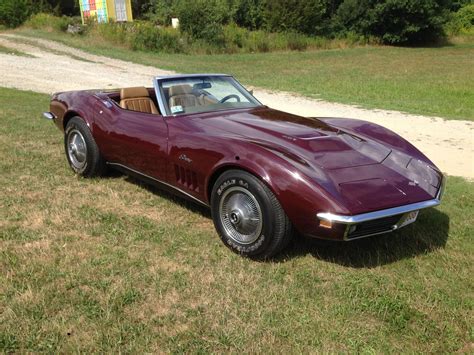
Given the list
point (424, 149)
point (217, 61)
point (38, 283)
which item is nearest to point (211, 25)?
point (217, 61)

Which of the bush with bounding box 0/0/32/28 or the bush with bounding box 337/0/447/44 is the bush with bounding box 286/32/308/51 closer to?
the bush with bounding box 337/0/447/44

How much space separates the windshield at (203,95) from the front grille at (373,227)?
Result: 1964 millimetres

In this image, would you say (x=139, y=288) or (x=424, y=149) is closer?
(x=139, y=288)

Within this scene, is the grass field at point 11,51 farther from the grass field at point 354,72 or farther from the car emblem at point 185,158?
the car emblem at point 185,158

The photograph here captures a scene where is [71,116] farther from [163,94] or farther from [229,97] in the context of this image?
[229,97]

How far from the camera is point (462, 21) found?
45.3m

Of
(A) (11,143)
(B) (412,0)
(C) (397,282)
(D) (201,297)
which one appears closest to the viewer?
(D) (201,297)

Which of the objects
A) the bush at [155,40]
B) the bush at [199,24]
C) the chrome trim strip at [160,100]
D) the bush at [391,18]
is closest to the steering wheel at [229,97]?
the chrome trim strip at [160,100]

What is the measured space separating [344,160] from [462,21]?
160 ft

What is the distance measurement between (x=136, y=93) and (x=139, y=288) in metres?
2.73

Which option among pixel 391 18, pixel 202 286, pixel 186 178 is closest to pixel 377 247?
pixel 202 286

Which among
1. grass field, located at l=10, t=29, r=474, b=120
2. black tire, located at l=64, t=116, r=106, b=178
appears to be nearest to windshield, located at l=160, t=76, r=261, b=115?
black tire, located at l=64, t=116, r=106, b=178

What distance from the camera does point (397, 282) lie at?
10.7 feet

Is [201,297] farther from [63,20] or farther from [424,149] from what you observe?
[63,20]
